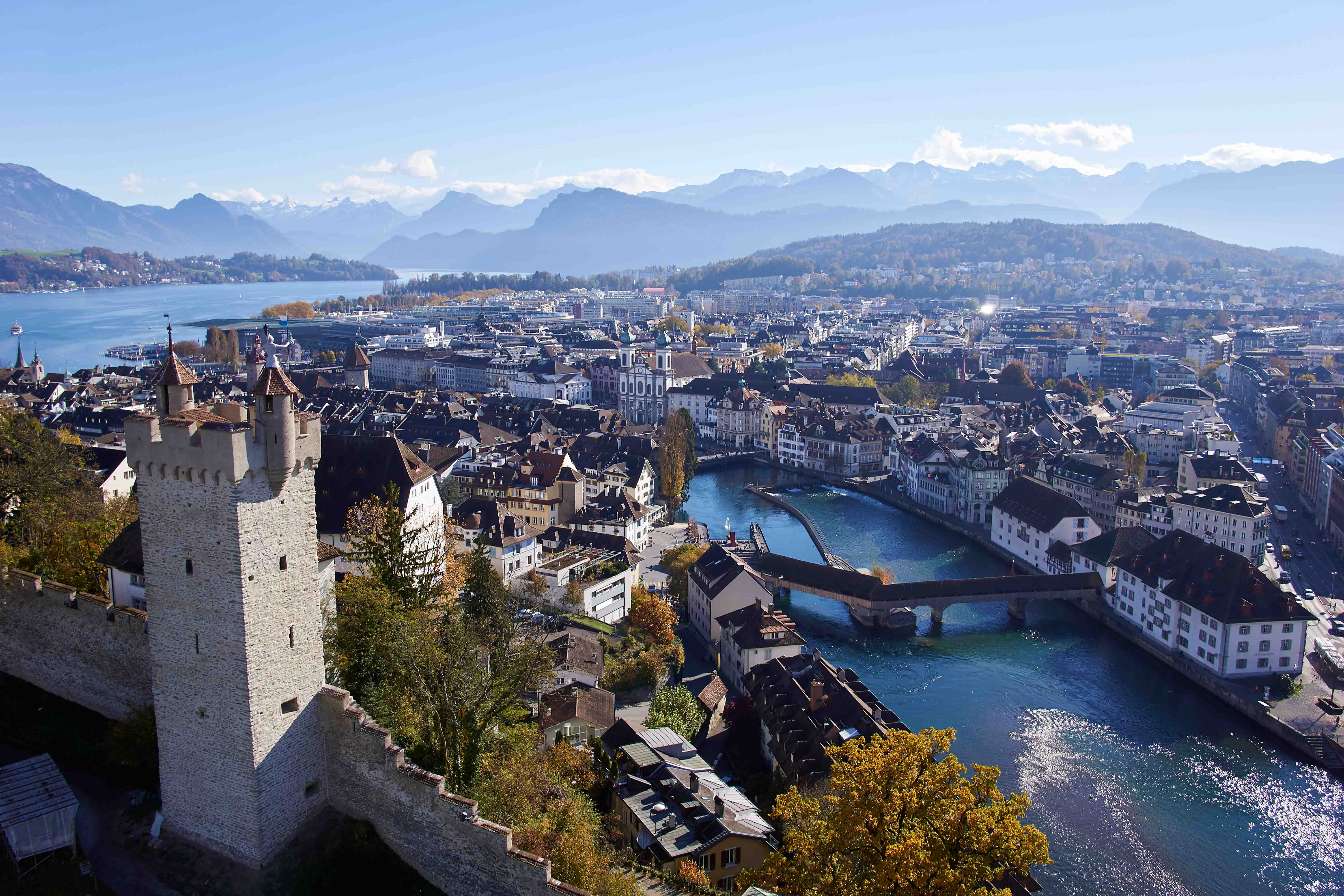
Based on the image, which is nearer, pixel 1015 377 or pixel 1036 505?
pixel 1036 505

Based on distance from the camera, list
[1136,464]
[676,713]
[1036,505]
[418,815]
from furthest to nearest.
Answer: [1136,464], [1036,505], [676,713], [418,815]

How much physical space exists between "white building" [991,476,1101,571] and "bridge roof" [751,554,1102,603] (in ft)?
8.08

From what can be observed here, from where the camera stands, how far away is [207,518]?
28.1 feet

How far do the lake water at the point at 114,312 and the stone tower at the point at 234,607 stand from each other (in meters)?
54.7

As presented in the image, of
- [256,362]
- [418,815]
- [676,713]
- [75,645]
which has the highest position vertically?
[256,362]

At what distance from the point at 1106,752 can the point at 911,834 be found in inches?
484

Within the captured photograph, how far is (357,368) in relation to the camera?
202 ft

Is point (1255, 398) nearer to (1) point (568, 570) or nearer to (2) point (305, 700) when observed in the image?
(1) point (568, 570)

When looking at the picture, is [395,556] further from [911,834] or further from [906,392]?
[906,392]

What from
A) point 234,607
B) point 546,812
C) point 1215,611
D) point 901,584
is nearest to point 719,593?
point 901,584

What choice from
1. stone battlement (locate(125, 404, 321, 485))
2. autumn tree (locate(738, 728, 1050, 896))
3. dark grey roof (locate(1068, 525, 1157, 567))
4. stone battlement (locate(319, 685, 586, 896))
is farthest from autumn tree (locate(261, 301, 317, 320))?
autumn tree (locate(738, 728, 1050, 896))

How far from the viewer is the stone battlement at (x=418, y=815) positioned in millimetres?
8930

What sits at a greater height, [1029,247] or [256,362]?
[1029,247]

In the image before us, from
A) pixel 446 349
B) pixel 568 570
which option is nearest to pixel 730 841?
pixel 568 570
